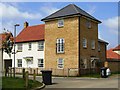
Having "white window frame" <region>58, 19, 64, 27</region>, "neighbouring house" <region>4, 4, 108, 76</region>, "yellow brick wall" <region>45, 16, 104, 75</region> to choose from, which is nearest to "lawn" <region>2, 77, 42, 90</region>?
"neighbouring house" <region>4, 4, 108, 76</region>

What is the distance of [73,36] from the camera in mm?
37094

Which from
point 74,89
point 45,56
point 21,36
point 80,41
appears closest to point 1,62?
point 21,36

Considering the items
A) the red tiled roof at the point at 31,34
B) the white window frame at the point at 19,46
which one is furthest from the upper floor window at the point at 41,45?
the white window frame at the point at 19,46

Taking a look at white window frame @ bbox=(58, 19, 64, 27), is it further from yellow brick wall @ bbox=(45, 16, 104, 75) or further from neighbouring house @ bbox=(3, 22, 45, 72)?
neighbouring house @ bbox=(3, 22, 45, 72)

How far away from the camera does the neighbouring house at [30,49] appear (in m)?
42.0

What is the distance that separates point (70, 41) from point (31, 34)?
11062mm

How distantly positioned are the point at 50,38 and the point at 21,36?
9.42 metres

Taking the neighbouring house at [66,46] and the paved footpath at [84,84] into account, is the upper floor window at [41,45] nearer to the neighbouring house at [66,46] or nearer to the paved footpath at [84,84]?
the neighbouring house at [66,46]

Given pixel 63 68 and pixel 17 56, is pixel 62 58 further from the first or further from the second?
pixel 17 56

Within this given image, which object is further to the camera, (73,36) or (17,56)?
(17,56)

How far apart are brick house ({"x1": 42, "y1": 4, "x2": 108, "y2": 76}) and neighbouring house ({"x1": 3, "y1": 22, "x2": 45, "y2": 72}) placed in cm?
182

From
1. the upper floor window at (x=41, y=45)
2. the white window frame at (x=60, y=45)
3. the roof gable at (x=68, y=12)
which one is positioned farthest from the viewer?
the upper floor window at (x=41, y=45)

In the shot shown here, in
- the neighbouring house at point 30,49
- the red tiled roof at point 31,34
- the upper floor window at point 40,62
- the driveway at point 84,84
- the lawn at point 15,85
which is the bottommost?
the driveway at point 84,84

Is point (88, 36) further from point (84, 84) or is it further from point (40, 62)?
point (84, 84)
